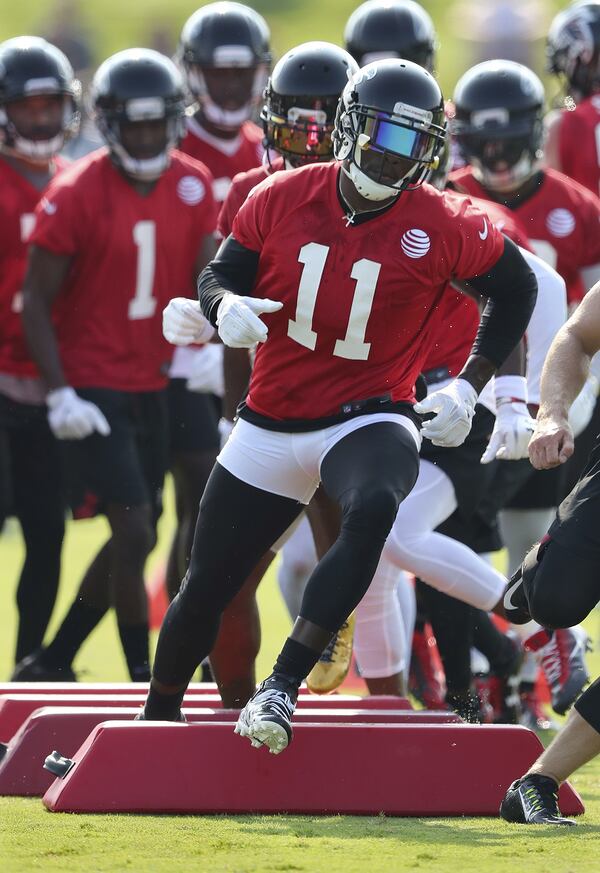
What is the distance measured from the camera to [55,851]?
13.0ft

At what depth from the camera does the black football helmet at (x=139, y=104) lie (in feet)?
22.5

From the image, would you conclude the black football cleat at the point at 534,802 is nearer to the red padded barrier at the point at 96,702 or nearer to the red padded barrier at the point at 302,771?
the red padded barrier at the point at 302,771

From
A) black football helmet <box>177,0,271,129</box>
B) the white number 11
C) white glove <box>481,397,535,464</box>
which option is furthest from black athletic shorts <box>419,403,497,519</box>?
black football helmet <box>177,0,271,129</box>

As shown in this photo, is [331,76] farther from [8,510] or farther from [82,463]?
[8,510]

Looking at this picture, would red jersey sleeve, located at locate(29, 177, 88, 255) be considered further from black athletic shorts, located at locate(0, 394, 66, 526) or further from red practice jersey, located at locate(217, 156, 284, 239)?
red practice jersey, located at locate(217, 156, 284, 239)

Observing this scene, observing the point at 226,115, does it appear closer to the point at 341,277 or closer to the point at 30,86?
the point at 30,86

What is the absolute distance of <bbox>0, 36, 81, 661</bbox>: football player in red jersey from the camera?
6949 millimetres

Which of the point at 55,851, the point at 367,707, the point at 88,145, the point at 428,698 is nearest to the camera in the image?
the point at 55,851

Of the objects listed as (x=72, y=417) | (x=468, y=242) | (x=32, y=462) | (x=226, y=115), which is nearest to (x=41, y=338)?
(x=72, y=417)

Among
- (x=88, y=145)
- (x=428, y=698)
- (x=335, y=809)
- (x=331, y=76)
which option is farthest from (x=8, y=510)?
(x=88, y=145)

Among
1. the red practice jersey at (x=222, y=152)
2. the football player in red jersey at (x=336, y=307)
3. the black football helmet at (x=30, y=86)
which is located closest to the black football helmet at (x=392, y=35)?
the red practice jersey at (x=222, y=152)

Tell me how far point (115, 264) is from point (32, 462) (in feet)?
2.77

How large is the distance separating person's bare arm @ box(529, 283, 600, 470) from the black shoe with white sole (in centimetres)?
80

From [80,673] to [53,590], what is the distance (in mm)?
346
